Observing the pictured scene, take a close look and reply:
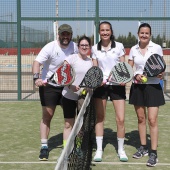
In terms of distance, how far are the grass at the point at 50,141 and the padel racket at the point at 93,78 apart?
3.38 ft

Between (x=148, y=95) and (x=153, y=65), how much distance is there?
41cm


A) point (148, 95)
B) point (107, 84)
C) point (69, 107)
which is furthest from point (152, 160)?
point (69, 107)

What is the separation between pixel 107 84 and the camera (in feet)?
16.4

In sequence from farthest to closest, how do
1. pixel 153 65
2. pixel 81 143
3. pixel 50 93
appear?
1. pixel 50 93
2. pixel 153 65
3. pixel 81 143

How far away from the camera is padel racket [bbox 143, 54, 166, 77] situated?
4820 millimetres

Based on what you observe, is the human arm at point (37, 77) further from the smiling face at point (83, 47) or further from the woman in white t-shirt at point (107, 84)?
the woman in white t-shirt at point (107, 84)

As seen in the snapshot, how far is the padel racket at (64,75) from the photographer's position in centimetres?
→ 474

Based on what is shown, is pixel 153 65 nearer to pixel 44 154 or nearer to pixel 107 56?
pixel 107 56

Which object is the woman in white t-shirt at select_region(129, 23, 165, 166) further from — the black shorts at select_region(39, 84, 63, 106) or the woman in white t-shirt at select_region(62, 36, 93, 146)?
the black shorts at select_region(39, 84, 63, 106)

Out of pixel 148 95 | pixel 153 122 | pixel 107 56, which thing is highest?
pixel 107 56

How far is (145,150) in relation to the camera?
5359mm

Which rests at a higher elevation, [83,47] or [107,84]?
[83,47]

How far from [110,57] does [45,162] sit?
161 cm

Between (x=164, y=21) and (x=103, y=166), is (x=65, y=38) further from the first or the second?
(x=164, y=21)
